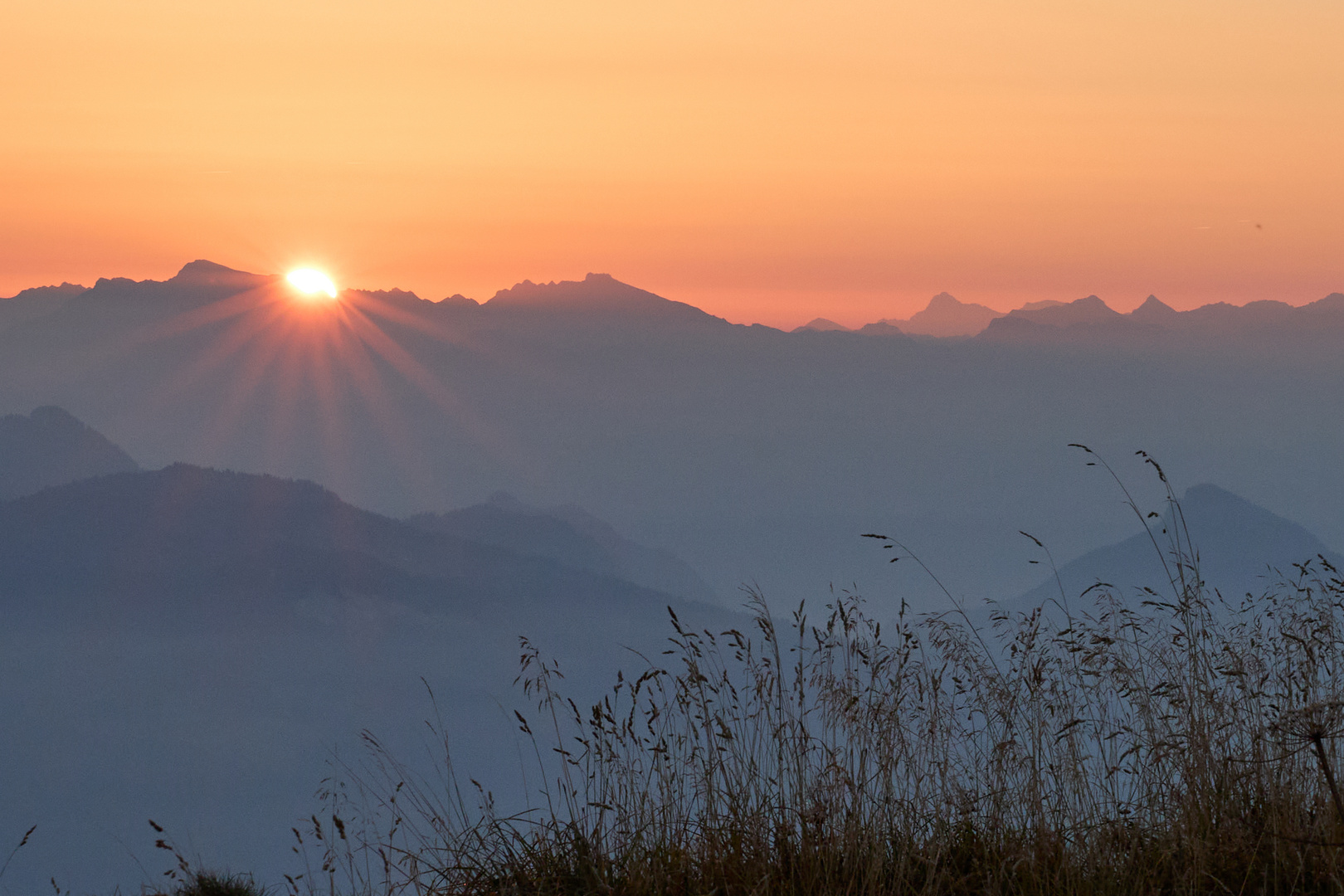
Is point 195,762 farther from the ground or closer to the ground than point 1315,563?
closer to the ground

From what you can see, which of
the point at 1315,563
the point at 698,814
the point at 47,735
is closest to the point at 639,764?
the point at 698,814

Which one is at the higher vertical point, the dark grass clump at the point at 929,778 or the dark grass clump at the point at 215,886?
the dark grass clump at the point at 929,778

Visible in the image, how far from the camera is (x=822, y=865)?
3484mm

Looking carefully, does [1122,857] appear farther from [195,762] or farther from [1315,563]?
[195,762]

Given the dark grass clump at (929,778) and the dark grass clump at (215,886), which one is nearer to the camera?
the dark grass clump at (929,778)

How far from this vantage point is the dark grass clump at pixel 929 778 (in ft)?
11.3

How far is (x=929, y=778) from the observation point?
3.94 metres

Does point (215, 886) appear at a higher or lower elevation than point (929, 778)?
lower

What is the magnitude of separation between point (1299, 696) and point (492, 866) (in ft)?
10.2

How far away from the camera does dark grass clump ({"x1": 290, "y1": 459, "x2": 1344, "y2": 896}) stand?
3.44 meters

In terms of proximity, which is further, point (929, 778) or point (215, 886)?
point (215, 886)

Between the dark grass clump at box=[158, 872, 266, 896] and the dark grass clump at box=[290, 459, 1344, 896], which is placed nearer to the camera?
the dark grass clump at box=[290, 459, 1344, 896]

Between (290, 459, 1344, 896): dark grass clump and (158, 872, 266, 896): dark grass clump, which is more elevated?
(290, 459, 1344, 896): dark grass clump

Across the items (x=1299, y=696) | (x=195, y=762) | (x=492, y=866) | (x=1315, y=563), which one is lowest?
(x=195, y=762)
